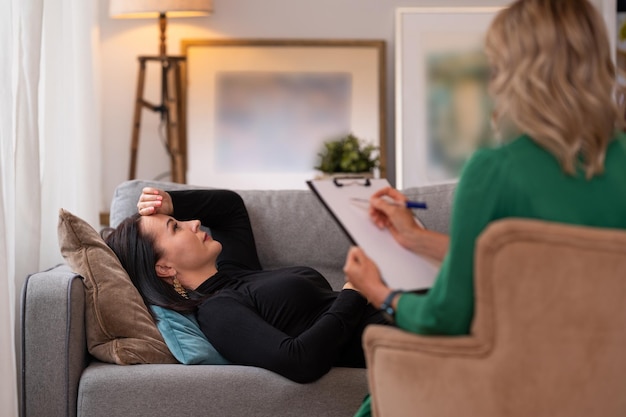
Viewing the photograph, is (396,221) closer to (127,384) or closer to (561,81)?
(561,81)

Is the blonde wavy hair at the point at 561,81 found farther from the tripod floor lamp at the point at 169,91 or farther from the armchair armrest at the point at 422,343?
the tripod floor lamp at the point at 169,91

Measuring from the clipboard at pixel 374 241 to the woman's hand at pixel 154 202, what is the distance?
34.3 inches

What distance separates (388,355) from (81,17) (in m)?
2.81

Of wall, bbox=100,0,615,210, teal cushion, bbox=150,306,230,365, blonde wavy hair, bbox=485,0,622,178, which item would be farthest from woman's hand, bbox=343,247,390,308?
wall, bbox=100,0,615,210

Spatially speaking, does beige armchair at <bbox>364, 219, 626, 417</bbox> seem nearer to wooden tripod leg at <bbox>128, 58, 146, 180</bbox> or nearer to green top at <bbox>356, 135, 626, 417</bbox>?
green top at <bbox>356, 135, 626, 417</bbox>

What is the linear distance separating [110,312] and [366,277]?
0.96m

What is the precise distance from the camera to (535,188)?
1.47 metres

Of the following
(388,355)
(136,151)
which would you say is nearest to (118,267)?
(388,355)

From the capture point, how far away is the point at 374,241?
1.77 metres

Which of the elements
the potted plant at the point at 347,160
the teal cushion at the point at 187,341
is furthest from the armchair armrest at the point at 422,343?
the potted plant at the point at 347,160

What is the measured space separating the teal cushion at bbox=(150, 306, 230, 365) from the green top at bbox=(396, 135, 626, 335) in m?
1.05

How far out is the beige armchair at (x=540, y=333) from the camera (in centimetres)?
141

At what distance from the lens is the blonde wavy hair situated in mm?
1462

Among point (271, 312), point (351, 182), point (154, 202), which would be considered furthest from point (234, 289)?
point (351, 182)
